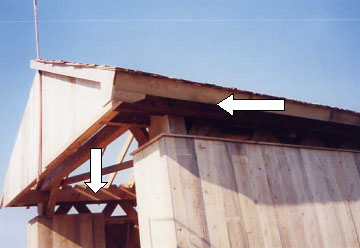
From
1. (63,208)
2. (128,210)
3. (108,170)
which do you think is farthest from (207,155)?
(128,210)

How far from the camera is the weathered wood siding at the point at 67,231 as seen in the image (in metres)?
7.87

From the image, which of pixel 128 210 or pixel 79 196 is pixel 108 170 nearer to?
pixel 79 196

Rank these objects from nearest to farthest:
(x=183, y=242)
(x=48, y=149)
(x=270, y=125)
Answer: (x=183, y=242)
(x=270, y=125)
(x=48, y=149)

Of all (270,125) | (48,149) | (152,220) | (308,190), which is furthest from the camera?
(48,149)

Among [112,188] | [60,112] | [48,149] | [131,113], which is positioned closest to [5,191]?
[112,188]

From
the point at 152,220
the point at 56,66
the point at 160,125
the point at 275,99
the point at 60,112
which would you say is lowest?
the point at 152,220

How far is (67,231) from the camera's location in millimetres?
8078

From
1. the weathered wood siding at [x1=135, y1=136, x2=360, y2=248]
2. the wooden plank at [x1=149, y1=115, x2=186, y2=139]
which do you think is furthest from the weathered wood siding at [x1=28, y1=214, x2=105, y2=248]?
the wooden plank at [x1=149, y1=115, x2=186, y2=139]

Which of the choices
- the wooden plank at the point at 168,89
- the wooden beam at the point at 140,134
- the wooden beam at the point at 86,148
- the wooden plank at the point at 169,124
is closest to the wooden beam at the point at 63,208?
the wooden beam at the point at 86,148

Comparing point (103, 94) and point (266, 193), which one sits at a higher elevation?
point (103, 94)

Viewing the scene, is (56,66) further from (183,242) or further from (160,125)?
(183,242)

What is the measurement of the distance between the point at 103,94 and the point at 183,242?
5.77ft

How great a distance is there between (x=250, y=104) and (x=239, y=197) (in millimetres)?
1237

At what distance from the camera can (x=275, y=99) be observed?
4.73 meters
